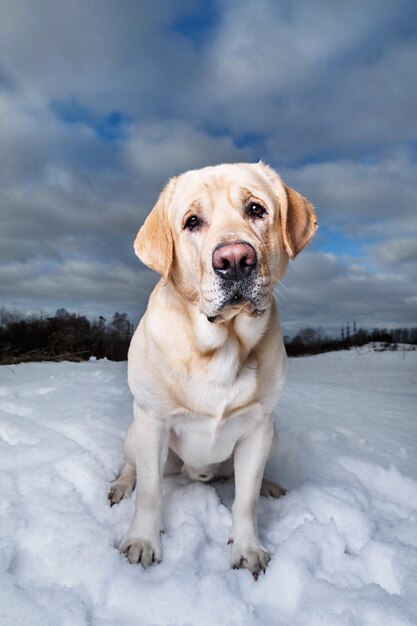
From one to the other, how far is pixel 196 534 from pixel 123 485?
0.60 m

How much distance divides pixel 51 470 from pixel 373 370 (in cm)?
1253

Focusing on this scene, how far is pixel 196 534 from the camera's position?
2.38 metres

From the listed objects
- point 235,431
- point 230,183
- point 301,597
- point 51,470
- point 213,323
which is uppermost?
point 230,183

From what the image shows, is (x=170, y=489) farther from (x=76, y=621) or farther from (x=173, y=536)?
(x=76, y=621)

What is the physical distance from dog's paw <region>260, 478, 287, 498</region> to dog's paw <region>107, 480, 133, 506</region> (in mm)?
871

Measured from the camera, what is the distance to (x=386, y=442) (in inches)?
169

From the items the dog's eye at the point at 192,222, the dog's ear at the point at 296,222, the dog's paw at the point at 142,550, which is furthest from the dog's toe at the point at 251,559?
the dog's eye at the point at 192,222

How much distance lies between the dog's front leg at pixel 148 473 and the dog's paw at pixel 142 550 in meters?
0.02

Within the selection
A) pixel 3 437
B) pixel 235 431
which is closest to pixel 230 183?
pixel 235 431

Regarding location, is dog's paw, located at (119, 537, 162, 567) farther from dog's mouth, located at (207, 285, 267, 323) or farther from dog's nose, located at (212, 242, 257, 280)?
dog's nose, located at (212, 242, 257, 280)

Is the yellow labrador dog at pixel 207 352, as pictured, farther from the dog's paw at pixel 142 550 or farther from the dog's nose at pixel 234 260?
the dog's nose at pixel 234 260

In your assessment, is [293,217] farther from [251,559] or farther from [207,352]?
[251,559]

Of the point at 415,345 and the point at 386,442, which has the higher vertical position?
the point at 415,345

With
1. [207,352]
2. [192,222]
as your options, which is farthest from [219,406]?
[192,222]
